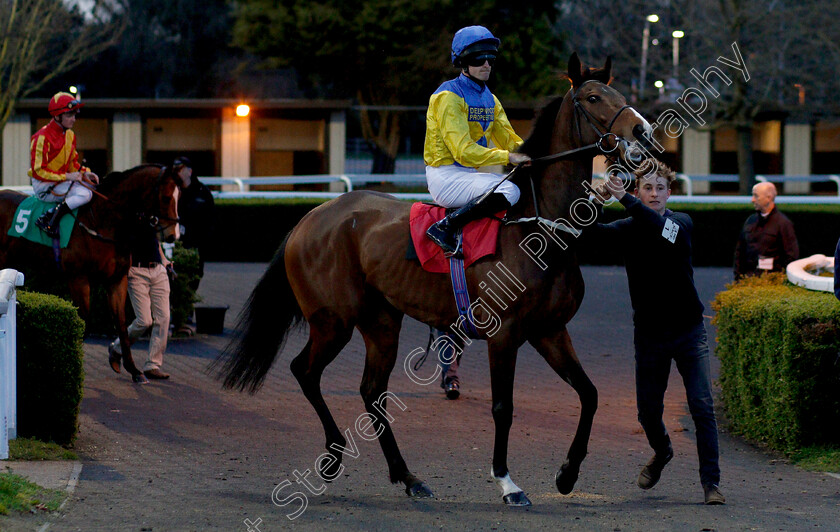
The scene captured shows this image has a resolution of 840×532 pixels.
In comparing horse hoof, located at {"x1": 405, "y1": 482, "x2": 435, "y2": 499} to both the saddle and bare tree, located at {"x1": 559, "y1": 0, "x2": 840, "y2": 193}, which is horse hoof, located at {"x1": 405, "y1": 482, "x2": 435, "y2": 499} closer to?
the saddle

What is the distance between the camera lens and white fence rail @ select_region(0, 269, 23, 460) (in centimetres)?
544

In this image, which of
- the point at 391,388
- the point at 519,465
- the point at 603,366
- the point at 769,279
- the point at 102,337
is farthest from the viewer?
the point at 102,337

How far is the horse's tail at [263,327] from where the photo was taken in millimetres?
6391

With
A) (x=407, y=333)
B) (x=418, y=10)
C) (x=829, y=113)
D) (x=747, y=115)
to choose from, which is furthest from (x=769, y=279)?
(x=418, y=10)

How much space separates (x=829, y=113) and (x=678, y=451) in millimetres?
19894

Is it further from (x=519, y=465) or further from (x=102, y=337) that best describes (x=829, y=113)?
(x=519, y=465)

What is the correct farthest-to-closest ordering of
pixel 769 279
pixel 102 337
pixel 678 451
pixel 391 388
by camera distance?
pixel 102 337
pixel 391 388
pixel 769 279
pixel 678 451

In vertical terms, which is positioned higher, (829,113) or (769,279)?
(829,113)

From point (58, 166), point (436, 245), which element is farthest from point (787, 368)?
point (58, 166)

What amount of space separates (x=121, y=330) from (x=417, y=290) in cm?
370

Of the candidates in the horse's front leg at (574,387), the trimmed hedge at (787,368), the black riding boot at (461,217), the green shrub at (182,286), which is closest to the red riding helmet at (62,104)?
the green shrub at (182,286)

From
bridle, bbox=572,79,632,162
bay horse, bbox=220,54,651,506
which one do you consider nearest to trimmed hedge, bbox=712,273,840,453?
bay horse, bbox=220,54,651,506

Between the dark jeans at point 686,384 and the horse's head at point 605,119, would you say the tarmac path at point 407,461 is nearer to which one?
the dark jeans at point 686,384

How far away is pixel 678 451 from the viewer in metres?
6.61
